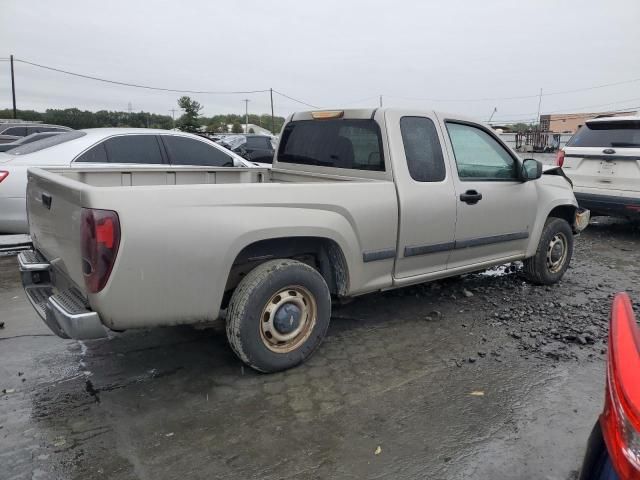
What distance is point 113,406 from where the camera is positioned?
306 centimetres

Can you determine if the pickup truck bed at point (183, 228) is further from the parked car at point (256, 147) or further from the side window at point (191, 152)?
the parked car at point (256, 147)

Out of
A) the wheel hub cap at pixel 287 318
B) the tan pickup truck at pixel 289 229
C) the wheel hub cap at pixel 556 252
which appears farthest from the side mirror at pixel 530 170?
the wheel hub cap at pixel 287 318

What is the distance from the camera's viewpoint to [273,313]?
3348 mm

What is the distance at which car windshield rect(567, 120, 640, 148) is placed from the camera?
7.38m

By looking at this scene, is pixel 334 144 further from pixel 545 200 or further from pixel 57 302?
pixel 57 302

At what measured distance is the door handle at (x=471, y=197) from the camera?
428 cm

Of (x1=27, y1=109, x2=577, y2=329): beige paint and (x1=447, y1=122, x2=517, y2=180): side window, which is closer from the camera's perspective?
(x1=27, y1=109, x2=577, y2=329): beige paint

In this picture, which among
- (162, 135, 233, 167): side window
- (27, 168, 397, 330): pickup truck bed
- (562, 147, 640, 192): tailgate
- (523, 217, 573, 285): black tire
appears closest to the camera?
(27, 168, 397, 330): pickup truck bed

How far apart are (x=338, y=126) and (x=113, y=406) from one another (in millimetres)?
2844

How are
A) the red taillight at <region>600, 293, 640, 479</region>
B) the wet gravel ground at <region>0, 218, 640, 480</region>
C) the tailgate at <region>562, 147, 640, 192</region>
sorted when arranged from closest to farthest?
1. the red taillight at <region>600, 293, 640, 479</region>
2. the wet gravel ground at <region>0, 218, 640, 480</region>
3. the tailgate at <region>562, 147, 640, 192</region>

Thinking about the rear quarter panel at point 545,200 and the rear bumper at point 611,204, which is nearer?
the rear quarter panel at point 545,200

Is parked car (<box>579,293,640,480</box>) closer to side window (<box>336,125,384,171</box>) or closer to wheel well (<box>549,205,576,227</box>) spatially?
side window (<box>336,125,384,171</box>)

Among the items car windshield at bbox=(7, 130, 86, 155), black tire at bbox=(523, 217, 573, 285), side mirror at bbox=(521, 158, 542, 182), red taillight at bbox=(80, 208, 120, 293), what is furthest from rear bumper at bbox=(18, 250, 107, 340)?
black tire at bbox=(523, 217, 573, 285)

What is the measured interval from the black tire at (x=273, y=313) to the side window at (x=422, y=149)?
129 cm
